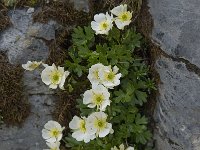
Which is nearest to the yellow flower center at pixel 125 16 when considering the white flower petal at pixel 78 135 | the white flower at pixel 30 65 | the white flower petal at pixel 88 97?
the white flower petal at pixel 88 97

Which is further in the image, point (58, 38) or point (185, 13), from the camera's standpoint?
point (58, 38)

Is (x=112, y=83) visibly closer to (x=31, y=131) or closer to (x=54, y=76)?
(x=54, y=76)

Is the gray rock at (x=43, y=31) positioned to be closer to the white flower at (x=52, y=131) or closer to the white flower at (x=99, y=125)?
the white flower at (x=52, y=131)

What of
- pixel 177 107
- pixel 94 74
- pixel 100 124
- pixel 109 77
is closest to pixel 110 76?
pixel 109 77

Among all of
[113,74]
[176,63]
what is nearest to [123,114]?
[113,74]

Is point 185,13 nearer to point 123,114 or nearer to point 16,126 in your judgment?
point 123,114

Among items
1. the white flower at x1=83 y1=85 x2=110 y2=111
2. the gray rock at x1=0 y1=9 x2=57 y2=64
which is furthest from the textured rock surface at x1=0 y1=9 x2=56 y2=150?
the white flower at x1=83 y1=85 x2=110 y2=111
